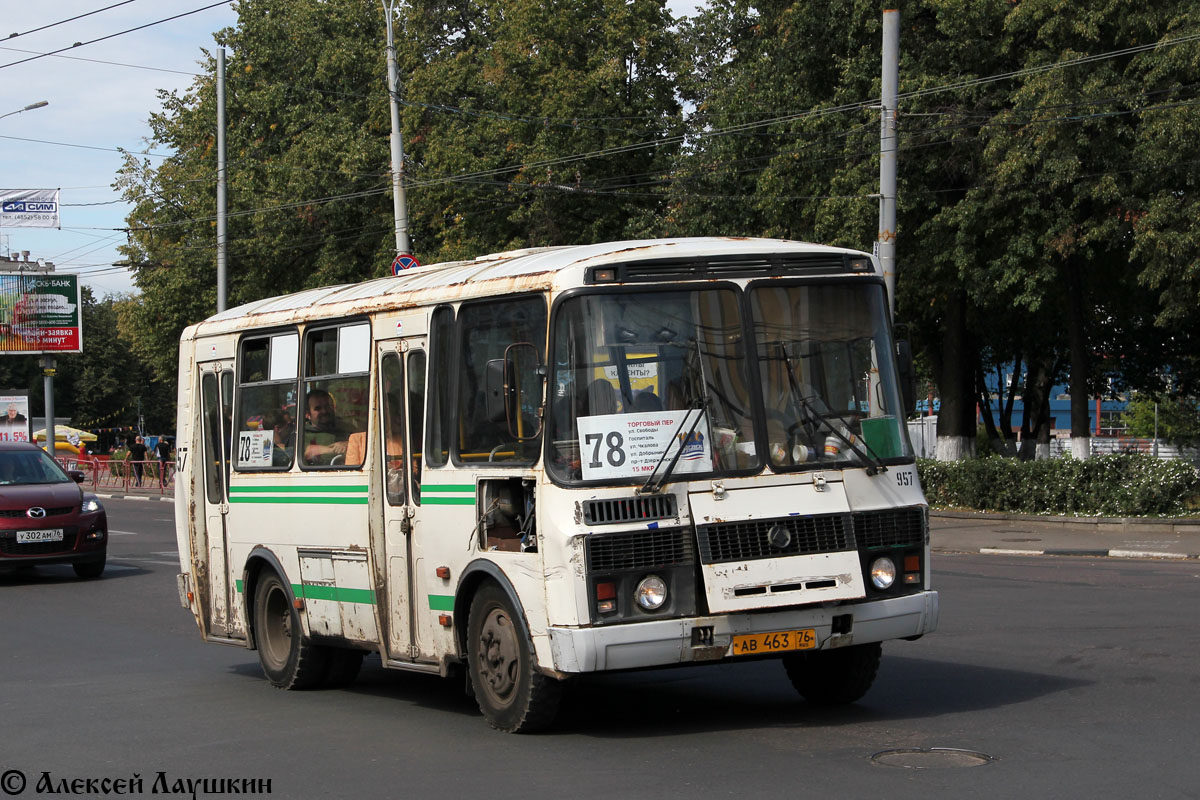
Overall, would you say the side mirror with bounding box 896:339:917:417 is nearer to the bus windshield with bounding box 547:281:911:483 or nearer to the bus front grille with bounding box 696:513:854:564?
the bus windshield with bounding box 547:281:911:483

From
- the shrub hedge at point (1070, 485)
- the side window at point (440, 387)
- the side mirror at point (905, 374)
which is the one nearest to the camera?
the side mirror at point (905, 374)

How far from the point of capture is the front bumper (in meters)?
7.81

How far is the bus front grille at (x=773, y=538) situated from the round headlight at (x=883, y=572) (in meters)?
0.27

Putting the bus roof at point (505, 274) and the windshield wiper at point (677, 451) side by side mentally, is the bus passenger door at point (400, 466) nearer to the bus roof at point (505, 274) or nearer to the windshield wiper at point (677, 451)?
the bus roof at point (505, 274)

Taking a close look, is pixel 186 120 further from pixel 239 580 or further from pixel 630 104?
pixel 239 580

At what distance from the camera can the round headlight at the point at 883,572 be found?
27.8 feet

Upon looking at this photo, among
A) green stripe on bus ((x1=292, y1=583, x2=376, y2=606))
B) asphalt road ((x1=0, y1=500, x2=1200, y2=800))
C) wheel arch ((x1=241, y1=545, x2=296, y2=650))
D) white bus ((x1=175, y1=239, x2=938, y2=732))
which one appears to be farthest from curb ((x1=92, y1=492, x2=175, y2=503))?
white bus ((x1=175, y1=239, x2=938, y2=732))

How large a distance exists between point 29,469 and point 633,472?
1501cm

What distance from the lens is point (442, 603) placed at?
9.06 m

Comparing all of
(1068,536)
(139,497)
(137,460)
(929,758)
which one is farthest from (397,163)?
(137,460)

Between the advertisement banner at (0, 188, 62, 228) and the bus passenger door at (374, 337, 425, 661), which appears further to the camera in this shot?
the advertisement banner at (0, 188, 62, 228)

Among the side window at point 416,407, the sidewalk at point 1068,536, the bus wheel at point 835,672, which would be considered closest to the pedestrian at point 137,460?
the sidewalk at point 1068,536

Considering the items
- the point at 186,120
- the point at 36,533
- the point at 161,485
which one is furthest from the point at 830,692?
the point at 186,120

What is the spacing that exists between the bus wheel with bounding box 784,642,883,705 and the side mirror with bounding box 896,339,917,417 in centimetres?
146
